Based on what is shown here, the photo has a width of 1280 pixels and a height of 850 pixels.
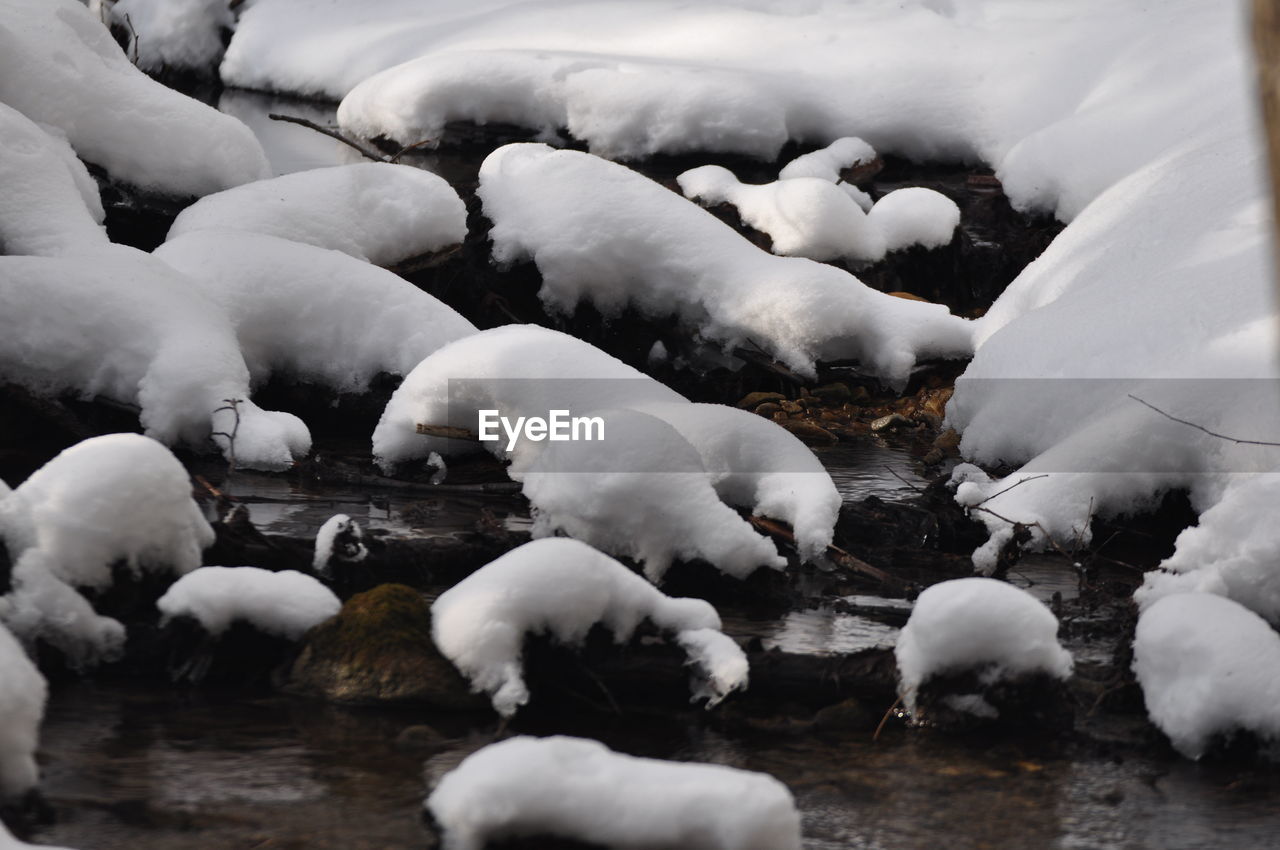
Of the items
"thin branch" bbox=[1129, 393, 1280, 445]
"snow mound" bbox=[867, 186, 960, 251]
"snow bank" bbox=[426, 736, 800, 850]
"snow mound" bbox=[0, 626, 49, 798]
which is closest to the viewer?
"snow bank" bbox=[426, 736, 800, 850]

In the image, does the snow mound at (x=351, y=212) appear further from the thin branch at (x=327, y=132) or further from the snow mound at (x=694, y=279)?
the thin branch at (x=327, y=132)

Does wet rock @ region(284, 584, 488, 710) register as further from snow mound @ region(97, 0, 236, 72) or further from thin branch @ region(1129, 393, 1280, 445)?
snow mound @ region(97, 0, 236, 72)

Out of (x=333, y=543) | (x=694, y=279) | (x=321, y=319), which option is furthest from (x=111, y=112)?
(x=333, y=543)

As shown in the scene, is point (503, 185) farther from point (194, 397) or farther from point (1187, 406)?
point (1187, 406)

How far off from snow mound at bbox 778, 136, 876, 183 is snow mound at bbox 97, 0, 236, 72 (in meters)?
12.0

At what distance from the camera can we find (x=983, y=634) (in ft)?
12.5

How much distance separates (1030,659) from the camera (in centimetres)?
384

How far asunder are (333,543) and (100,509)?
0.76 metres

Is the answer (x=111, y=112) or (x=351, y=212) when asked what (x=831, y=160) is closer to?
(x=351, y=212)

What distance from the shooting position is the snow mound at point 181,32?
2066 cm

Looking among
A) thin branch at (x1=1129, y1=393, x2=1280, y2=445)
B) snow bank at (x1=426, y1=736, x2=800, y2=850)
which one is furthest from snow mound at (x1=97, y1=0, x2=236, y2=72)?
snow bank at (x1=426, y1=736, x2=800, y2=850)


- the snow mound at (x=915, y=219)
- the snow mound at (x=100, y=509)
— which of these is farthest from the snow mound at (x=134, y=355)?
the snow mound at (x=915, y=219)

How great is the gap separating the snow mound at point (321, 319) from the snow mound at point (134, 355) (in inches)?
16.4

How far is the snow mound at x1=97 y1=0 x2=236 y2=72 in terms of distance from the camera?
20.7 m
